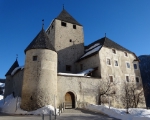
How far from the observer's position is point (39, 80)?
20078 millimetres

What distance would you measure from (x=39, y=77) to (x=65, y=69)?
38.8 feet

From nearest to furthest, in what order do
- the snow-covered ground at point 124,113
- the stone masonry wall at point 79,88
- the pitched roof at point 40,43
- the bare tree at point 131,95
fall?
the snow-covered ground at point 124,113 < the pitched roof at point 40,43 < the stone masonry wall at point 79,88 < the bare tree at point 131,95

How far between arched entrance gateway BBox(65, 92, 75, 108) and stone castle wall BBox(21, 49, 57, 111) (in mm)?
2908

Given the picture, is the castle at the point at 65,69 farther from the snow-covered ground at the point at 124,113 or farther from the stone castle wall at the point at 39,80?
the snow-covered ground at the point at 124,113

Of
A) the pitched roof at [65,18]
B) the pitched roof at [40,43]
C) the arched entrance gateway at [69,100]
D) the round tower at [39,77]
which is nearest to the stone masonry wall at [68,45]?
the pitched roof at [65,18]

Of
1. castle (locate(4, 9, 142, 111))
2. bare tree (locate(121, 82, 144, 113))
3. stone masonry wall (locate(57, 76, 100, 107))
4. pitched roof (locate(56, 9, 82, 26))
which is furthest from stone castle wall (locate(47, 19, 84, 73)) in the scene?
bare tree (locate(121, 82, 144, 113))

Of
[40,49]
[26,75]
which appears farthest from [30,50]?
[26,75]

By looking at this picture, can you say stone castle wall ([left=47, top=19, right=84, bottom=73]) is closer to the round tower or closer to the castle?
the castle

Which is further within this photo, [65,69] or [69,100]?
[65,69]

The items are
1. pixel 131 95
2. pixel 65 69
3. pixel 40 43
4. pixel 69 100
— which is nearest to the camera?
pixel 40 43

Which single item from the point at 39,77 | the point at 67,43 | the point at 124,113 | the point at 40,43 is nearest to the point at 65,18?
the point at 67,43

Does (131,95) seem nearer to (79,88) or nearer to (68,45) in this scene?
(79,88)

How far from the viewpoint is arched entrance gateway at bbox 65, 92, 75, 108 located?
2324 centimetres

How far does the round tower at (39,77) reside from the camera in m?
19.4
